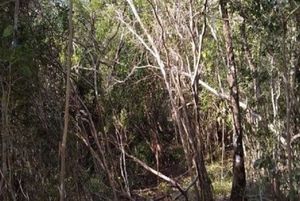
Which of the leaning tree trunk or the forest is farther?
the leaning tree trunk

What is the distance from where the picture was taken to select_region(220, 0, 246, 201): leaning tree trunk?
521 centimetres

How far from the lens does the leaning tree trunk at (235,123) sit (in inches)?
205

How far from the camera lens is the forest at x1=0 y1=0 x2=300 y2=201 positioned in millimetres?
3016

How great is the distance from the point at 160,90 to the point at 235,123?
A: 4.18 metres

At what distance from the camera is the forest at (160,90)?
3016mm

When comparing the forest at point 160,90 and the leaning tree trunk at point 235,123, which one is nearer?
the forest at point 160,90

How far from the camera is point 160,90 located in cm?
947

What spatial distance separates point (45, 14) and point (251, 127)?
8.73 feet

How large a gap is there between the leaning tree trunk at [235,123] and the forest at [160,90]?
0.01m

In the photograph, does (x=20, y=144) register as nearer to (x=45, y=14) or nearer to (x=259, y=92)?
(x=45, y=14)

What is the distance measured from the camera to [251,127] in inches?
211

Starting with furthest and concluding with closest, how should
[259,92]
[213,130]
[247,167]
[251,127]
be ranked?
1. [213,130]
2. [247,167]
3. [251,127]
4. [259,92]

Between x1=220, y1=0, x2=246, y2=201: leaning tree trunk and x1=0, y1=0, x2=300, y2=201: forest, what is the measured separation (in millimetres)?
11

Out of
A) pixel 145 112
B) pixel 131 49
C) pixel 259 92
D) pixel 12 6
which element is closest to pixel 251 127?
pixel 259 92
